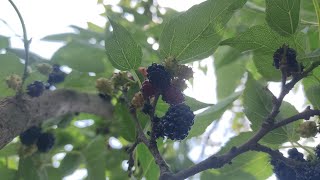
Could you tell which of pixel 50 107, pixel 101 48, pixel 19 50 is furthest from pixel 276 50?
pixel 19 50

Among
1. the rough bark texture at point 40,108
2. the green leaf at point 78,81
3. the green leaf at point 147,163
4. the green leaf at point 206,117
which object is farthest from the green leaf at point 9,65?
the green leaf at point 206,117

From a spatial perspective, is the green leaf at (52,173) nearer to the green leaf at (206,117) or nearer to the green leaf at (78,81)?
the green leaf at (78,81)

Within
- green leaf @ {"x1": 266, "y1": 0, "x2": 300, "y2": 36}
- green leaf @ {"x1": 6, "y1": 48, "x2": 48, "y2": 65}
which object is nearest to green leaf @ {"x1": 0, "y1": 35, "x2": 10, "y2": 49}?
green leaf @ {"x1": 6, "y1": 48, "x2": 48, "y2": 65}

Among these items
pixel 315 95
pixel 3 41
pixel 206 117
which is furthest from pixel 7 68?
pixel 315 95

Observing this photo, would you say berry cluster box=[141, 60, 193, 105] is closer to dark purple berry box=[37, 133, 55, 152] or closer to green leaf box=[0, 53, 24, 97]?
green leaf box=[0, 53, 24, 97]

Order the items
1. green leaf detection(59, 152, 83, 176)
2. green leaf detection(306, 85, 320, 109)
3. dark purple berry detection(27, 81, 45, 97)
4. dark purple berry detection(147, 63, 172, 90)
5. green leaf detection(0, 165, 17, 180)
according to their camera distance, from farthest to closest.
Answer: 1. green leaf detection(59, 152, 83, 176)
2. green leaf detection(0, 165, 17, 180)
3. dark purple berry detection(27, 81, 45, 97)
4. green leaf detection(306, 85, 320, 109)
5. dark purple berry detection(147, 63, 172, 90)

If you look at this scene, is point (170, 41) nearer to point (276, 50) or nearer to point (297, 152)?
point (276, 50)

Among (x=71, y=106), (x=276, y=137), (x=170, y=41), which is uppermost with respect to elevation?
(x=170, y=41)
